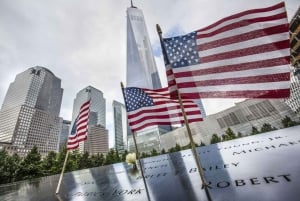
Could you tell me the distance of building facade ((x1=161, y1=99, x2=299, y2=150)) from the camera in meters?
50.7

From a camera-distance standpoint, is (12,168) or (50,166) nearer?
(12,168)

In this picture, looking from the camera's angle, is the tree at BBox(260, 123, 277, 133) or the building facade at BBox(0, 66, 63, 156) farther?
the building facade at BBox(0, 66, 63, 156)

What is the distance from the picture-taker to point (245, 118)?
56938 millimetres

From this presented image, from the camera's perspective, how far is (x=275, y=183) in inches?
111

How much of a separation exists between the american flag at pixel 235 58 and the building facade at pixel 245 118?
57772 millimetres

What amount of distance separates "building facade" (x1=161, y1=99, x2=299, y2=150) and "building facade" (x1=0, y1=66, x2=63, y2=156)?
121806mm

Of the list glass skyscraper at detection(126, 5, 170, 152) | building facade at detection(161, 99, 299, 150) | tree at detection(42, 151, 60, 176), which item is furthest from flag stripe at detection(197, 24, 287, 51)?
glass skyscraper at detection(126, 5, 170, 152)

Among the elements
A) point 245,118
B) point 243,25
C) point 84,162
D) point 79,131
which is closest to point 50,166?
point 84,162

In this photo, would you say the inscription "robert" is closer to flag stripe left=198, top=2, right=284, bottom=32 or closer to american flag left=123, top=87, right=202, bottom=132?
american flag left=123, top=87, right=202, bottom=132

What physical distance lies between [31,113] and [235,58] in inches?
6528

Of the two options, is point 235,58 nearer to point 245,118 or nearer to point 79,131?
point 79,131

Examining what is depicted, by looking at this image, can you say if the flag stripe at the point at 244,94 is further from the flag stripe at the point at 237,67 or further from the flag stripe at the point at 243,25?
the flag stripe at the point at 243,25

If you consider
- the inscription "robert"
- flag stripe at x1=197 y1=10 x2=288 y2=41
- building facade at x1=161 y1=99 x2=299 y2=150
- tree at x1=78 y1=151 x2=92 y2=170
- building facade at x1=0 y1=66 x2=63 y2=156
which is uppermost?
building facade at x1=0 y1=66 x2=63 y2=156

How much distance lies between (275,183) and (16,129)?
161376mm
